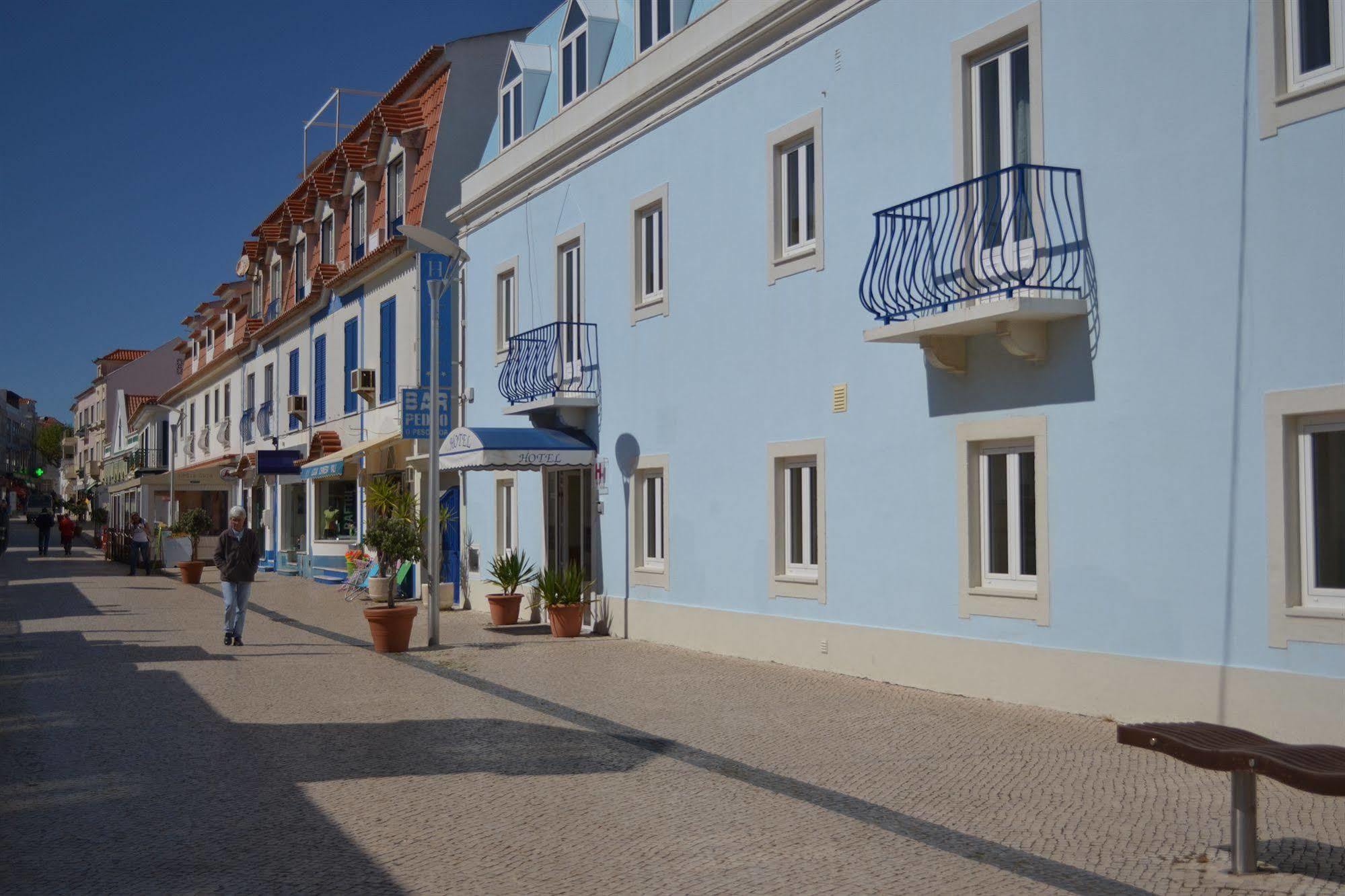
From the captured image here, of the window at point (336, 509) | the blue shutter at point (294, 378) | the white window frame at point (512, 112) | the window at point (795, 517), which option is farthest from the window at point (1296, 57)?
the blue shutter at point (294, 378)

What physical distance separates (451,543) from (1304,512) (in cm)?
1689

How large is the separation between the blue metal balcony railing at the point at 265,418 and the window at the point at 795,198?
26.1m

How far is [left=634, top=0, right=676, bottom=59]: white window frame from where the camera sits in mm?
16234

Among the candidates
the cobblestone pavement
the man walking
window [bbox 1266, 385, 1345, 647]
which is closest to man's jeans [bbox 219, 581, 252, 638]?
the man walking

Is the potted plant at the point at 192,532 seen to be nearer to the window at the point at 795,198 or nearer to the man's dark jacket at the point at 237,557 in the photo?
the man's dark jacket at the point at 237,557

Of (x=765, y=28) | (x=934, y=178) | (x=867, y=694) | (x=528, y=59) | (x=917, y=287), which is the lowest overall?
(x=867, y=694)

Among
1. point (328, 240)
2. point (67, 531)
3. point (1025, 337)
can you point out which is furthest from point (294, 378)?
point (1025, 337)

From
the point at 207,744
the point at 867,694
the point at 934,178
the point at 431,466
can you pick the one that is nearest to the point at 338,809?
the point at 207,744

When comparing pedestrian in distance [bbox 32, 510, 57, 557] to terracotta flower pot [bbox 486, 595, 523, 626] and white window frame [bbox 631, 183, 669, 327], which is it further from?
white window frame [bbox 631, 183, 669, 327]

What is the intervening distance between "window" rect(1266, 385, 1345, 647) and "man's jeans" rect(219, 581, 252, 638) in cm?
1183

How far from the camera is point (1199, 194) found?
363 inches

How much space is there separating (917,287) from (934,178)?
3.17 ft

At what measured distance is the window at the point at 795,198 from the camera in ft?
44.0

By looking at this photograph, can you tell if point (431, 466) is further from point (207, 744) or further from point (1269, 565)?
point (1269, 565)
